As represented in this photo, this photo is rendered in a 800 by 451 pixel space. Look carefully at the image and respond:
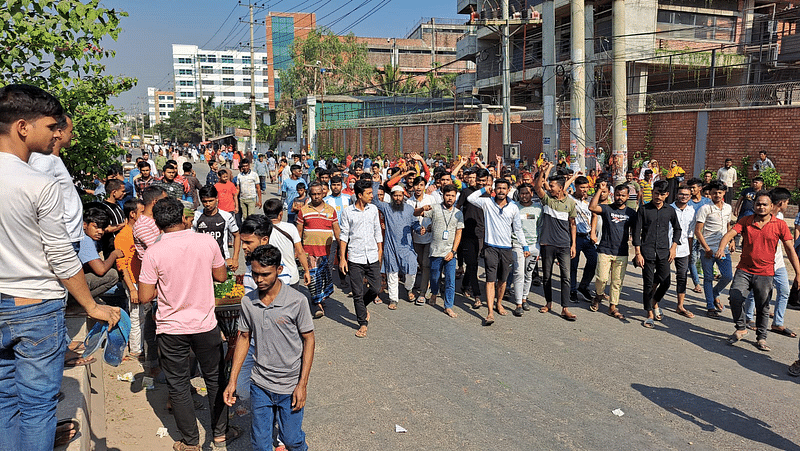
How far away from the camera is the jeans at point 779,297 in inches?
265

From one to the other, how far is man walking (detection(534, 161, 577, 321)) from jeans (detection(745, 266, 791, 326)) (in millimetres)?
2053

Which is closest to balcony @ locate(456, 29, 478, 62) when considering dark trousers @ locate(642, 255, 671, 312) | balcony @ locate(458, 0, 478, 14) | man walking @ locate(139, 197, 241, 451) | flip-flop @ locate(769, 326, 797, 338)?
balcony @ locate(458, 0, 478, 14)

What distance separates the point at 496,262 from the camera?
24.9ft

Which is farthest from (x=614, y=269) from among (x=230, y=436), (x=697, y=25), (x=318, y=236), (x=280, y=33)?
(x=280, y=33)

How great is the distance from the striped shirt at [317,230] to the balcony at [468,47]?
3590 centimetres

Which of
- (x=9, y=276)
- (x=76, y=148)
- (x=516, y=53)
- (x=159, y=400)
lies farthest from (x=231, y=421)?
(x=516, y=53)

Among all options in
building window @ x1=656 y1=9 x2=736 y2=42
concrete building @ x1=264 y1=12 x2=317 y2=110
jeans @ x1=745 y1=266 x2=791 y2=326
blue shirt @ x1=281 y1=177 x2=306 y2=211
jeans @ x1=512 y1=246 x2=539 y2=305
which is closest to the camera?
jeans @ x1=745 y1=266 x2=791 y2=326

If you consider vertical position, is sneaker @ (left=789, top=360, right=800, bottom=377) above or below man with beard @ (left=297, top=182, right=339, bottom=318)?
below

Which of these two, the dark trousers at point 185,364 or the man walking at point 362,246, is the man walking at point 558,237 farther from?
the dark trousers at point 185,364

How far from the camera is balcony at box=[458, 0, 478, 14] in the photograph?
134 ft

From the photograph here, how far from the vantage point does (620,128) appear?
1619 centimetres

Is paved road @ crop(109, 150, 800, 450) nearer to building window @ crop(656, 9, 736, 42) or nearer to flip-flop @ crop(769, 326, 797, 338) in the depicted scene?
flip-flop @ crop(769, 326, 797, 338)

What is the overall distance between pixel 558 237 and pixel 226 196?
596cm

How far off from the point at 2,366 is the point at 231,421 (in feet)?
7.36
